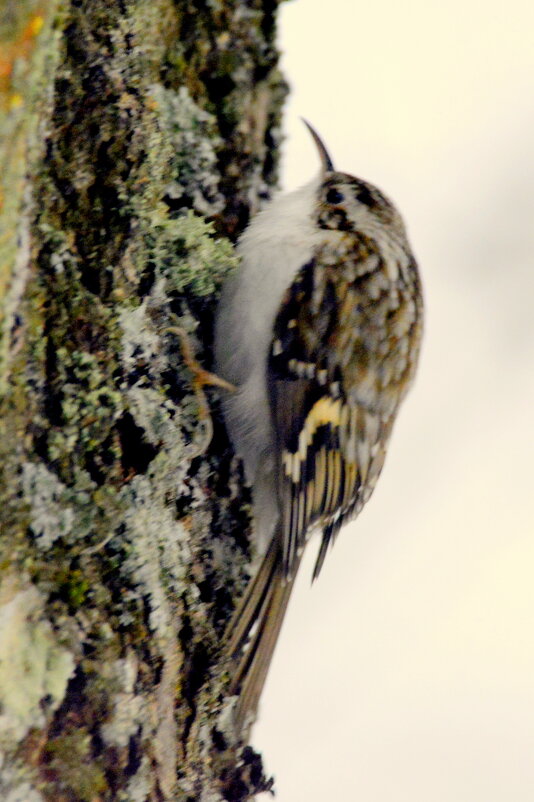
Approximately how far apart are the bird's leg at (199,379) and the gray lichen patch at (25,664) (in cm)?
48

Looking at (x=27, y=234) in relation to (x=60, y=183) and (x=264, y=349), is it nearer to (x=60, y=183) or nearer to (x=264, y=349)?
(x=60, y=183)

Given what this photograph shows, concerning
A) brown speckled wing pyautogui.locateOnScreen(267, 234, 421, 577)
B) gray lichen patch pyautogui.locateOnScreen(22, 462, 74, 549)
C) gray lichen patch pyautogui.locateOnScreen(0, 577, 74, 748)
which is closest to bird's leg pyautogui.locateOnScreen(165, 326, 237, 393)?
brown speckled wing pyautogui.locateOnScreen(267, 234, 421, 577)

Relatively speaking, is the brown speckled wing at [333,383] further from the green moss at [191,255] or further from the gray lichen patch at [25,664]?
the gray lichen patch at [25,664]

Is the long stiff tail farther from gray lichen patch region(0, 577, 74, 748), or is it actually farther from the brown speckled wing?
Result: gray lichen patch region(0, 577, 74, 748)

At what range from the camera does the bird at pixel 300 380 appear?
160cm

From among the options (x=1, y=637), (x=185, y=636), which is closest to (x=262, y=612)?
(x=185, y=636)

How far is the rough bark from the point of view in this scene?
969mm

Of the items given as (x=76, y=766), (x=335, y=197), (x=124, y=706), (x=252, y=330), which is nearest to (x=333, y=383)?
(x=252, y=330)

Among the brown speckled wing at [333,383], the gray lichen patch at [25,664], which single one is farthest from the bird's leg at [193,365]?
the gray lichen patch at [25,664]

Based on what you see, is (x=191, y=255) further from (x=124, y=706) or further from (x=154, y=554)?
(x=124, y=706)

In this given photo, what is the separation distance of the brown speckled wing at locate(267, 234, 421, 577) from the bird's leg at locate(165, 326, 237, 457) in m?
0.17

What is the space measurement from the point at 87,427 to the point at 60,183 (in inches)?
11.4

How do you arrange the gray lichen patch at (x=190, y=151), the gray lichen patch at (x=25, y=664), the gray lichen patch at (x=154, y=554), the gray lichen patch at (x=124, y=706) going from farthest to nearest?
1. the gray lichen patch at (x=190, y=151)
2. the gray lichen patch at (x=154, y=554)
3. the gray lichen patch at (x=124, y=706)
4. the gray lichen patch at (x=25, y=664)

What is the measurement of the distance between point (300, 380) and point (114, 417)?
53 centimetres
